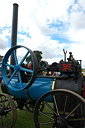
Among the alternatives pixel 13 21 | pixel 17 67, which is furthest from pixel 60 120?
pixel 13 21

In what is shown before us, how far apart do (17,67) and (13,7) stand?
4.63m

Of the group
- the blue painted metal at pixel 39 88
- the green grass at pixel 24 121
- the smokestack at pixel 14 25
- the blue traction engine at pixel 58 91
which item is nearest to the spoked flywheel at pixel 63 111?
the blue traction engine at pixel 58 91

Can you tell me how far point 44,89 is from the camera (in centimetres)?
318

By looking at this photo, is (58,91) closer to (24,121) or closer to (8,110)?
(8,110)

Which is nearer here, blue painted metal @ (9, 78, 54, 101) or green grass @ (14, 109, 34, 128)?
blue painted metal @ (9, 78, 54, 101)

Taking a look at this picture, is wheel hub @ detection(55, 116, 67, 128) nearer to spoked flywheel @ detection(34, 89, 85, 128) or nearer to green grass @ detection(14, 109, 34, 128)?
spoked flywheel @ detection(34, 89, 85, 128)

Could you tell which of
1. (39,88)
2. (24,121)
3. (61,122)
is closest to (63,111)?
(61,122)

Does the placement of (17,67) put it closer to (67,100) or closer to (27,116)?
(67,100)

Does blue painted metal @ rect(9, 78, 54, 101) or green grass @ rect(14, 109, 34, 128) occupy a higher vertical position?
blue painted metal @ rect(9, 78, 54, 101)

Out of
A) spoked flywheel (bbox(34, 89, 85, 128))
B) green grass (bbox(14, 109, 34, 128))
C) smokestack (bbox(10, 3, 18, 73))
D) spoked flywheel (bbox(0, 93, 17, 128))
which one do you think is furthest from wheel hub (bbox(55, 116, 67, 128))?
smokestack (bbox(10, 3, 18, 73))

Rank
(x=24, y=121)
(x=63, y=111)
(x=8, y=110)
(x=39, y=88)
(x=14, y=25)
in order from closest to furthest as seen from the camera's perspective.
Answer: (x=63, y=111), (x=39, y=88), (x=8, y=110), (x=24, y=121), (x=14, y=25)

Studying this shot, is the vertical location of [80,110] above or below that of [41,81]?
below

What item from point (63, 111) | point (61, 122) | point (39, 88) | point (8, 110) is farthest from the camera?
point (8, 110)

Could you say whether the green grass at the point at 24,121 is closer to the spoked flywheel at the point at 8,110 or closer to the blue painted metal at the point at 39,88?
the spoked flywheel at the point at 8,110
